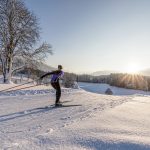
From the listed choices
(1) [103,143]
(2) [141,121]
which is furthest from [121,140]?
(2) [141,121]

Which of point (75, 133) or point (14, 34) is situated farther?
point (14, 34)

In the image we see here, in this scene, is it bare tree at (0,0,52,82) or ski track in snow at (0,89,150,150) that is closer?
ski track in snow at (0,89,150,150)

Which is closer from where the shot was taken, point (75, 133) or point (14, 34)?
point (75, 133)

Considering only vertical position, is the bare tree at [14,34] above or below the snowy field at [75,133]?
above

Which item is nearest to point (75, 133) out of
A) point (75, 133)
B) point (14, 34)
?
point (75, 133)

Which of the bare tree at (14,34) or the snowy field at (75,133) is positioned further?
the bare tree at (14,34)

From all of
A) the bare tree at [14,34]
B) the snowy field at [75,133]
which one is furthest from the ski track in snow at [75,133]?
the bare tree at [14,34]

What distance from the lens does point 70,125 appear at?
6797 millimetres

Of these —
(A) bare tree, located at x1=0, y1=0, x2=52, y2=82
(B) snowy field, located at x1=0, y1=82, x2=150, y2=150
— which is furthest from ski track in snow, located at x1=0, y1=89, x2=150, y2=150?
(A) bare tree, located at x1=0, y1=0, x2=52, y2=82

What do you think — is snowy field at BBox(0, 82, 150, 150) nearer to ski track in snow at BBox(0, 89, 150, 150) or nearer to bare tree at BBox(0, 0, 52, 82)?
ski track in snow at BBox(0, 89, 150, 150)

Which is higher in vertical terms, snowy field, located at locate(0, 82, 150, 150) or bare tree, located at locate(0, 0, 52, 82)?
bare tree, located at locate(0, 0, 52, 82)

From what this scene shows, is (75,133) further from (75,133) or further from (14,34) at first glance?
(14,34)

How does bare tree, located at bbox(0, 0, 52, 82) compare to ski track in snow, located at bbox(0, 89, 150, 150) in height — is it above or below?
above

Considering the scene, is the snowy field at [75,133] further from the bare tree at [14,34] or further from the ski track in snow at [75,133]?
the bare tree at [14,34]
